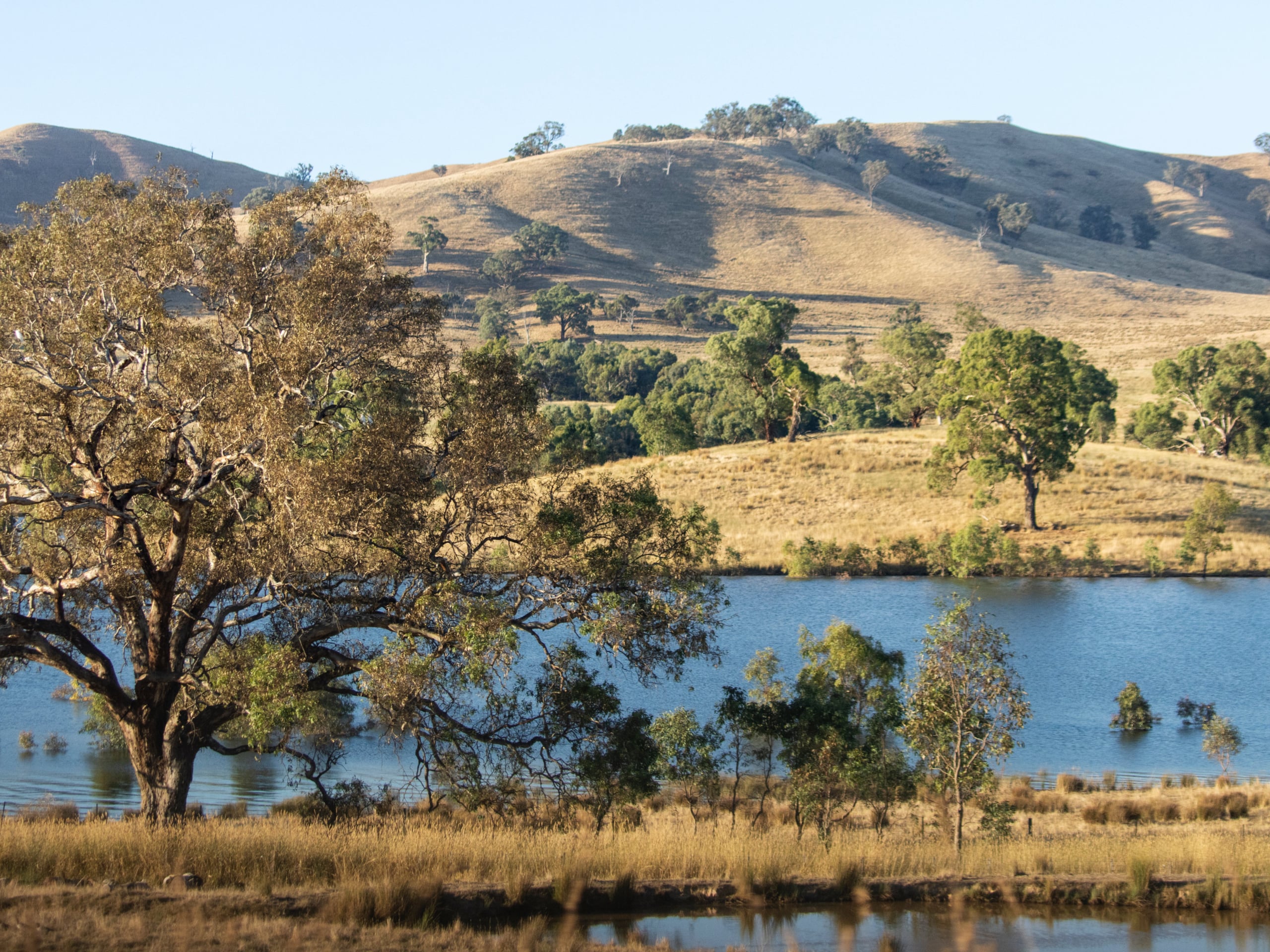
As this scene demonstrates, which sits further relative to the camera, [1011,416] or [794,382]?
[794,382]

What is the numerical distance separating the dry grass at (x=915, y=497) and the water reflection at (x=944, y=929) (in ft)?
140

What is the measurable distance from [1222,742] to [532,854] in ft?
65.9

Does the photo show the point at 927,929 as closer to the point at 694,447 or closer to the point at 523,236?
the point at 694,447

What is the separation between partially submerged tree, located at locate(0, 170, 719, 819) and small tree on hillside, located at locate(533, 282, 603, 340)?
108311 mm

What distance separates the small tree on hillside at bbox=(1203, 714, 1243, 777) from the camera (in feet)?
90.0

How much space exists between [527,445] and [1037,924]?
9615 millimetres

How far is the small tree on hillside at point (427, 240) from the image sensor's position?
5763 inches

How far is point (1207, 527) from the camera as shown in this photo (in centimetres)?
5853

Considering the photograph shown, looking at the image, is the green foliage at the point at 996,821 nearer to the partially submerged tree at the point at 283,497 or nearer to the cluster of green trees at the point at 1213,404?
the partially submerged tree at the point at 283,497

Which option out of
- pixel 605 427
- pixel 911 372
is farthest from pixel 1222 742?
pixel 605 427

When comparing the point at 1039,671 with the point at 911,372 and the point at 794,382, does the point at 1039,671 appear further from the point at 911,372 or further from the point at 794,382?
the point at 911,372

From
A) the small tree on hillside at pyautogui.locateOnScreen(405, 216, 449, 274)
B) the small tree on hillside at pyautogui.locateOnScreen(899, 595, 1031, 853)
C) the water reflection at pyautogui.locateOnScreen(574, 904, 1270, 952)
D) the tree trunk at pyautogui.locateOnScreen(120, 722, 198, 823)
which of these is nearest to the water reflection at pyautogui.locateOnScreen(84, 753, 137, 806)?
the tree trunk at pyautogui.locateOnScreen(120, 722, 198, 823)

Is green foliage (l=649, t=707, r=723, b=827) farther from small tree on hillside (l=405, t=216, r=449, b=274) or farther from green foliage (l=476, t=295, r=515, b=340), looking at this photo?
small tree on hillside (l=405, t=216, r=449, b=274)

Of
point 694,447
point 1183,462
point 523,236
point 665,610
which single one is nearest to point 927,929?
point 665,610
